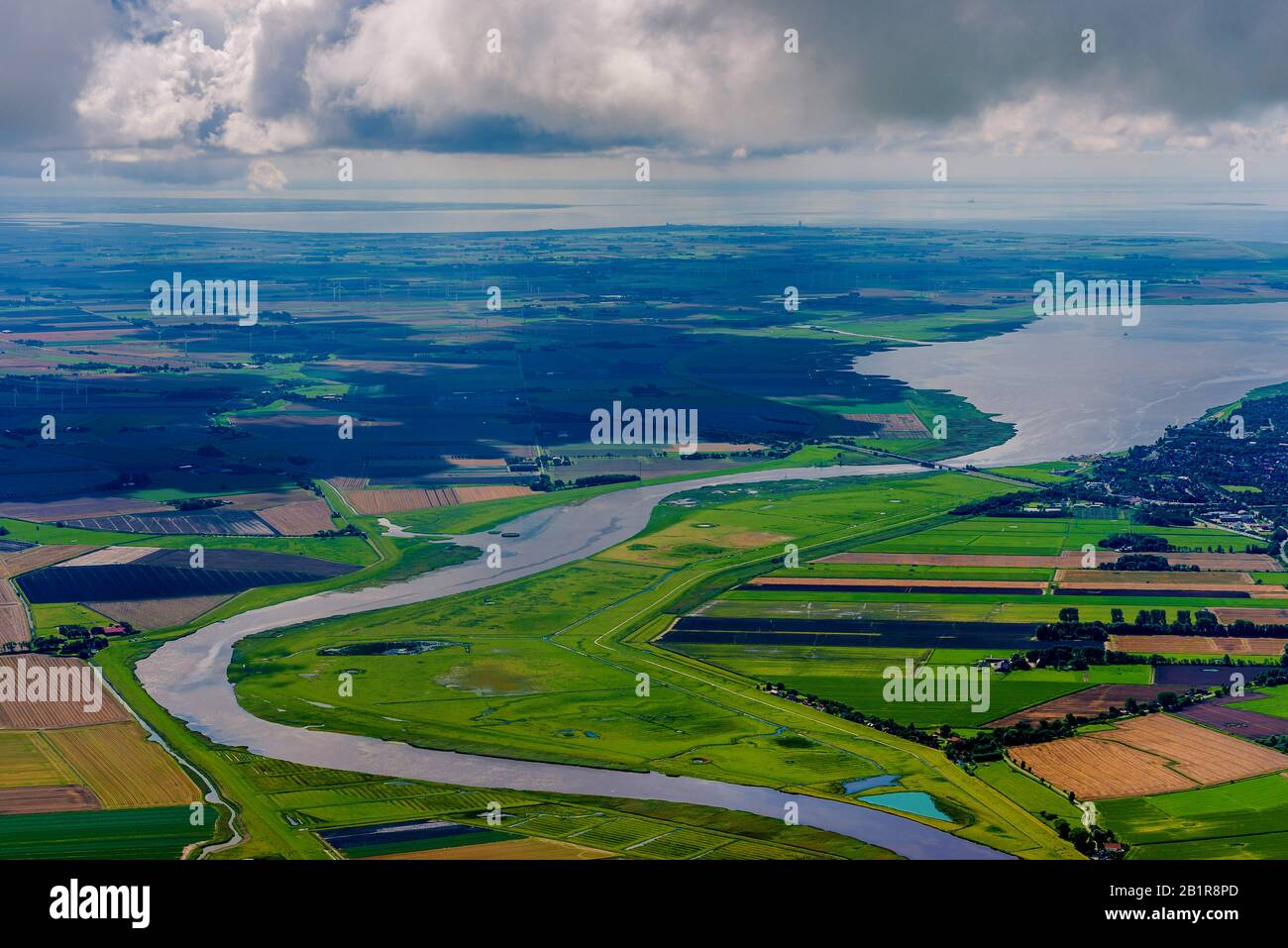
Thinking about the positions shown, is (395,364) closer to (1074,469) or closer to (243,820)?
(1074,469)

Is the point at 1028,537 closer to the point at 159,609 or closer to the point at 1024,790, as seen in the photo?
the point at 1024,790

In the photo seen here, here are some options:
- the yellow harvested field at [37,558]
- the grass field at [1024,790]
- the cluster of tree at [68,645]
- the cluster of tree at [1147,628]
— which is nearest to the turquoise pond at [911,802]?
the grass field at [1024,790]

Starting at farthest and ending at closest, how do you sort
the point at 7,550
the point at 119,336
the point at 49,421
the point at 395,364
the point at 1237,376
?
the point at 119,336, the point at 395,364, the point at 1237,376, the point at 49,421, the point at 7,550

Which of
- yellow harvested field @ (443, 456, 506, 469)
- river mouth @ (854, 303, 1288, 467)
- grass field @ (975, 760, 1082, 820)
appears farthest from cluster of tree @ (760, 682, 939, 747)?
river mouth @ (854, 303, 1288, 467)

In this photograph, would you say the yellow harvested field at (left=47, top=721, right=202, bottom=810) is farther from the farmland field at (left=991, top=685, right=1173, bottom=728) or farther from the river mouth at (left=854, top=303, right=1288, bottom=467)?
the river mouth at (left=854, top=303, right=1288, bottom=467)
